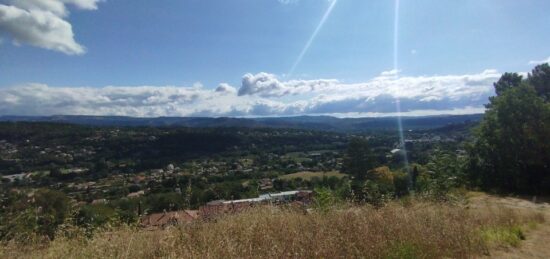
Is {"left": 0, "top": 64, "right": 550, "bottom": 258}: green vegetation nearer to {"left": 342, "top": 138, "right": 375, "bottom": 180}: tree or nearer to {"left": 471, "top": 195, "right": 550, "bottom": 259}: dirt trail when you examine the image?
{"left": 471, "top": 195, "right": 550, "bottom": 259}: dirt trail

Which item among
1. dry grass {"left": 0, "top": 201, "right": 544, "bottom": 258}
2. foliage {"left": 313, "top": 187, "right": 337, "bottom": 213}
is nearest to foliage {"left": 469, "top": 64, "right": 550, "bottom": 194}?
foliage {"left": 313, "top": 187, "right": 337, "bottom": 213}

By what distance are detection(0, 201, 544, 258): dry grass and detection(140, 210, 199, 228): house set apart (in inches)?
8.9

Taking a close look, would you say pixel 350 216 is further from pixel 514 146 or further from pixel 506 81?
pixel 506 81

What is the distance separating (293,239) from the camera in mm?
3459

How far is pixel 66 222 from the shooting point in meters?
4.00

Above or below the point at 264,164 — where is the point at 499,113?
above

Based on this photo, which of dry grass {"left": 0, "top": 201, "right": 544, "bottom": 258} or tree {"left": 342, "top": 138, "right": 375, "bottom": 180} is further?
tree {"left": 342, "top": 138, "right": 375, "bottom": 180}

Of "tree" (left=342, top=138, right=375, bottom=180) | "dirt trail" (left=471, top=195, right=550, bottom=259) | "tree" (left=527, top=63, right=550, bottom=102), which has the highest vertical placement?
"tree" (left=527, top=63, right=550, bottom=102)

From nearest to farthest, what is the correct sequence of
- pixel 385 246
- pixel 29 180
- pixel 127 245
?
pixel 127 245
pixel 385 246
pixel 29 180

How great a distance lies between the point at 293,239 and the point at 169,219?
165 centimetres

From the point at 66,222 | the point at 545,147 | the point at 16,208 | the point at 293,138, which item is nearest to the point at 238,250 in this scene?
the point at 66,222

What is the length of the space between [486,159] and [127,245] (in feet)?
45.9

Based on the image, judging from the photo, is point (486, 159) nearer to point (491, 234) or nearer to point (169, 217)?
point (491, 234)

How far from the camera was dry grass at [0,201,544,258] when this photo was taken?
10.6ft
